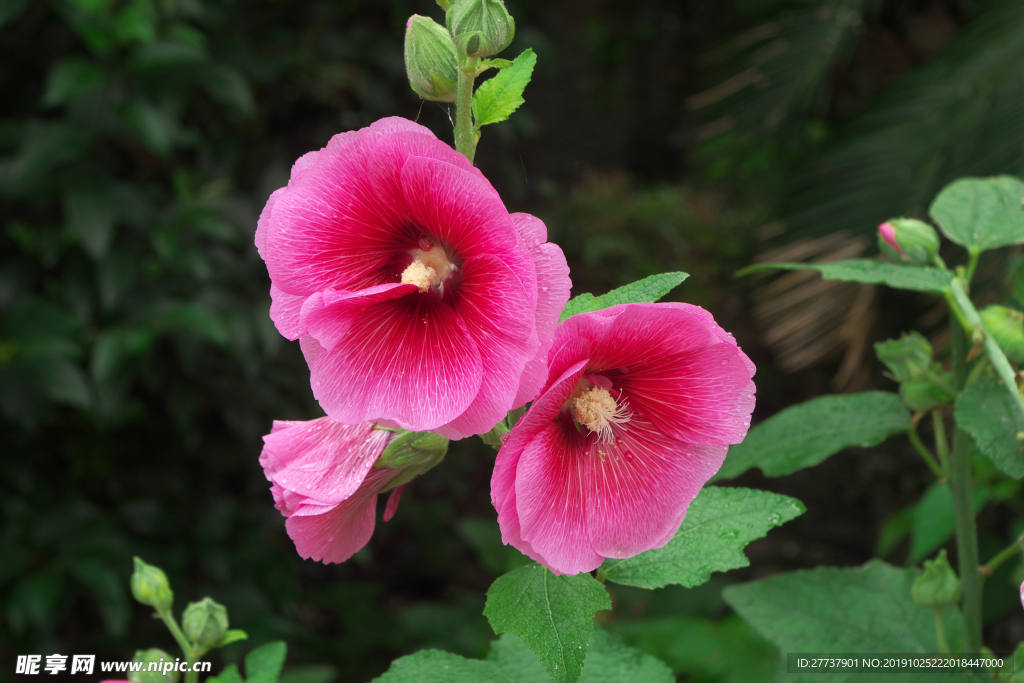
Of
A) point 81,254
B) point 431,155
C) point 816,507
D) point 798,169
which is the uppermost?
point 431,155

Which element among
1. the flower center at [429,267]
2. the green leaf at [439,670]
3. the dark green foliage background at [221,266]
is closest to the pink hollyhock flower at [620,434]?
the flower center at [429,267]

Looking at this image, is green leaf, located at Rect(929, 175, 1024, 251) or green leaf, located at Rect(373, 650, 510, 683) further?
green leaf, located at Rect(929, 175, 1024, 251)

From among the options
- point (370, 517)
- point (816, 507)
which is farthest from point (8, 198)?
point (816, 507)

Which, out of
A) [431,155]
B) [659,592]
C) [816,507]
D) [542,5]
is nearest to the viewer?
[431,155]

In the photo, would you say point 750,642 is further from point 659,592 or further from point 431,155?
point 431,155

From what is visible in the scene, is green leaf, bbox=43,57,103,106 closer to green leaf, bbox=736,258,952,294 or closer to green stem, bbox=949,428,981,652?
green leaf, bbox=736,258,952,294

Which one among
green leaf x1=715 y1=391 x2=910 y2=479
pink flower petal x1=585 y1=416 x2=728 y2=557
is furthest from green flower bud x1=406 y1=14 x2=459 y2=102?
green leaf x1=715 y1=391 x2=910 y2=479

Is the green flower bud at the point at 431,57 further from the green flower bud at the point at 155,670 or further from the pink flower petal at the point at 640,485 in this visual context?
the green flower bud at the point at 155,670
